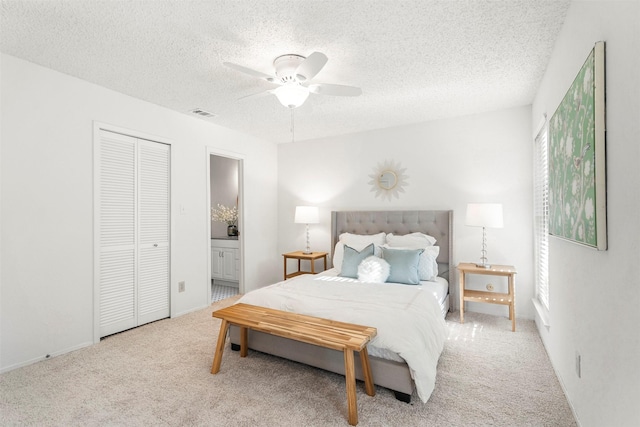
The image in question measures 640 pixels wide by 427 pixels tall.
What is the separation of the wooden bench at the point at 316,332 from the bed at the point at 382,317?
103mm

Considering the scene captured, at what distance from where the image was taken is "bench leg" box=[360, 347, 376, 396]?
2.09 meters

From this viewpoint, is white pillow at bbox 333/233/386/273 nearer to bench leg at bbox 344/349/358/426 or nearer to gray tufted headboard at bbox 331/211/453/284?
gray tufted headboard at bbox 331/211/453/284

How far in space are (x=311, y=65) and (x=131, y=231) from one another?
2684mm

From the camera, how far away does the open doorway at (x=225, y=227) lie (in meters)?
5.41

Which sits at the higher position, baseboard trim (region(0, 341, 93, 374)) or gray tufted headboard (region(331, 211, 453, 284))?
gray tufted headboard (region(331, 211, 453, 284))

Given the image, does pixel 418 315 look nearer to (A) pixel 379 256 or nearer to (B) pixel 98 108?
(A) pixel 379 256

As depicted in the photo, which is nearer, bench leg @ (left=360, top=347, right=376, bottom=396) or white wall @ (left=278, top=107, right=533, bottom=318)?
bench leg @ (left=360, top=347, right=376, bottom=396)

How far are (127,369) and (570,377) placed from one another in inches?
126

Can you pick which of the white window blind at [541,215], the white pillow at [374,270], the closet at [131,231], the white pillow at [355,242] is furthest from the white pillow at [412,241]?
the closet at [131,231]

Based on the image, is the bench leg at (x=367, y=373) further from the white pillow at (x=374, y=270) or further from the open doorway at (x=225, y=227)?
the open doorway at (x=225, y=227)

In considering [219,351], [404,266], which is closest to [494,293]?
[404,266]

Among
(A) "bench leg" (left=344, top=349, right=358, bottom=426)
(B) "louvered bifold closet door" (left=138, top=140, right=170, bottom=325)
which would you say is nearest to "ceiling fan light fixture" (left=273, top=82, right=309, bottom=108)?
(A) "bench leg" (left=344, top=349, right=358, bottom=426)

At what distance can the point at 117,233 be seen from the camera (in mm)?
3314

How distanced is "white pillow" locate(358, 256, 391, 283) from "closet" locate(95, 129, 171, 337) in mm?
2358
